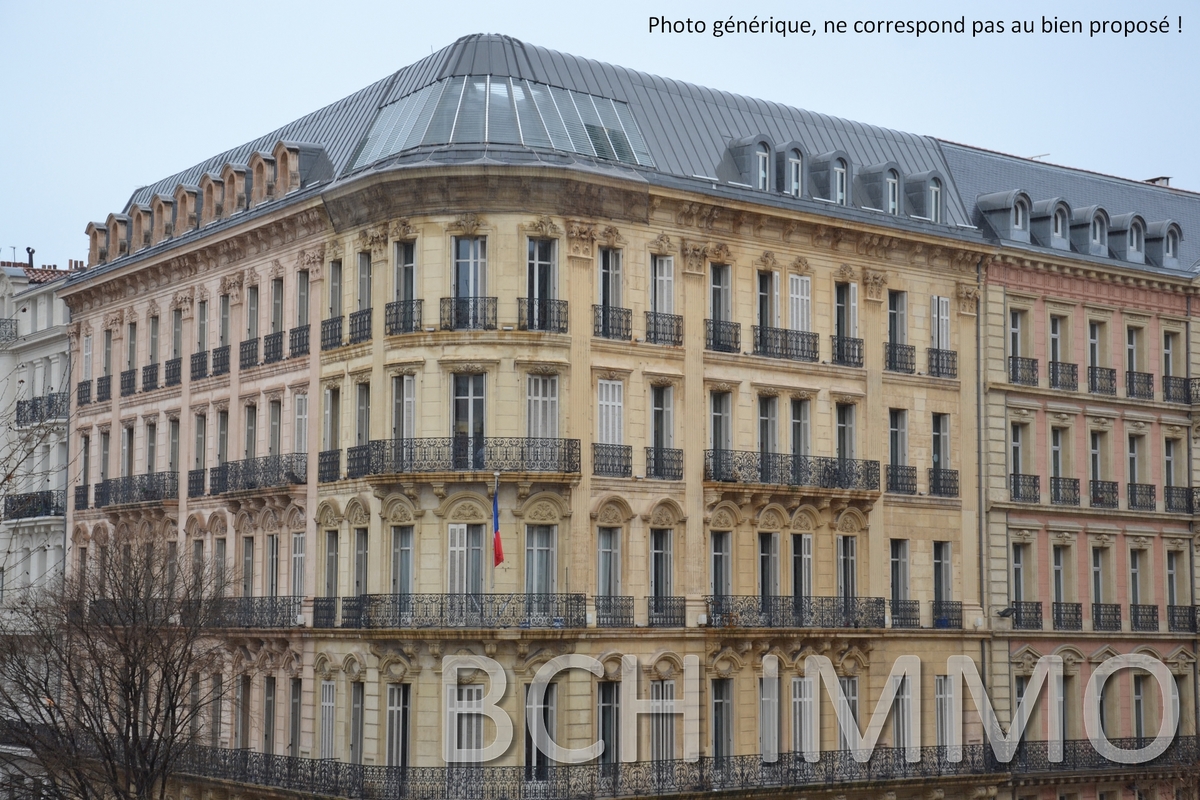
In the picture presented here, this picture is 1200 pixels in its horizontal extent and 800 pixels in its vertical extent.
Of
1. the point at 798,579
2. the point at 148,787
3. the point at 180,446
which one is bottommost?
the point at 148,787

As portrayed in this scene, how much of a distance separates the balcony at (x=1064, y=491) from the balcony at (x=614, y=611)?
16.3 metres

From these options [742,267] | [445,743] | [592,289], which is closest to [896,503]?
[742,267]

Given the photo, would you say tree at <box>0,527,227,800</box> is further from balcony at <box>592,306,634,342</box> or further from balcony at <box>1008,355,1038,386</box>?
balcony at <box>1008,355,1038,386</box>

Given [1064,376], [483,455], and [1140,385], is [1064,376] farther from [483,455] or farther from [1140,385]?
[483,455]

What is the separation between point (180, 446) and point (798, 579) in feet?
64.2

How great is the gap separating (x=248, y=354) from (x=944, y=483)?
797 inches

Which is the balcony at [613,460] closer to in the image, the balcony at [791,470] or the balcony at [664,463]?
the balcony at [664,463]

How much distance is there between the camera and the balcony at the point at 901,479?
56812mm

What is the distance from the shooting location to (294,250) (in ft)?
183

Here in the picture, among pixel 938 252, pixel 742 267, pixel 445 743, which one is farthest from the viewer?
pixel 938 252

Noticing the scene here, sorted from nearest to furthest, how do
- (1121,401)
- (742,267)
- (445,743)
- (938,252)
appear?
(445,743) < (742,267) < (938,252) < (1121,401)

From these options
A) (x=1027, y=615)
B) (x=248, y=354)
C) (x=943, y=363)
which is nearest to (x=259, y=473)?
(x=248, y=354)

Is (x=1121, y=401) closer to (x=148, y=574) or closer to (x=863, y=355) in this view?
(x=863, y=355)

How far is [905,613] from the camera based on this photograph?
56.8 metres
